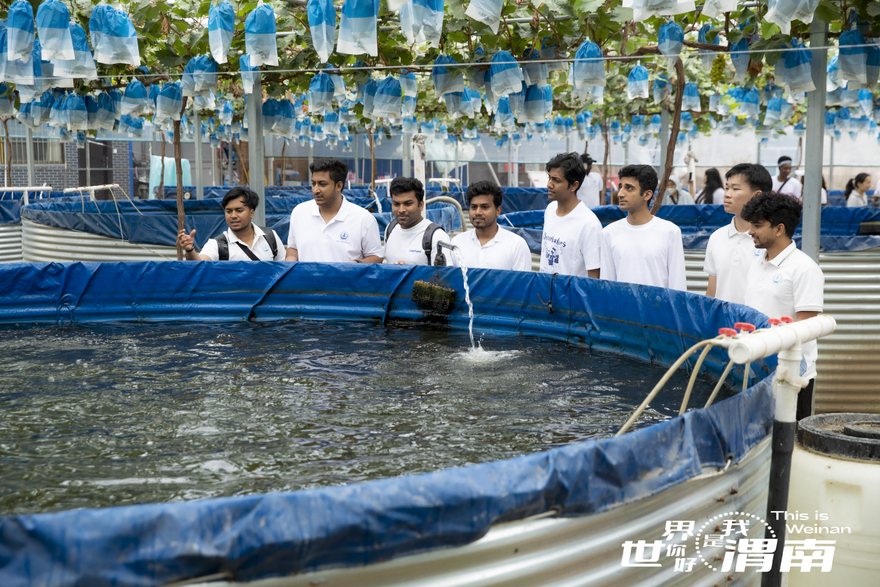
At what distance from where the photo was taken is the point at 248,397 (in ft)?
14.0

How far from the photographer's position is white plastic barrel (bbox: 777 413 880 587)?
10.2 feet

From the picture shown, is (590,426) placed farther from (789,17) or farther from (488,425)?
(789,17)

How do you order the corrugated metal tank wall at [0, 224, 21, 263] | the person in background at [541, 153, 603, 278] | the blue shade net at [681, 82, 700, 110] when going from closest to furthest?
1. the person in background at [541, 153, 603, 278]
2. the blue shade net at [681, 82, 700, 110]
3. the corrugated metal tank wall at [0, 224, 21, 263]

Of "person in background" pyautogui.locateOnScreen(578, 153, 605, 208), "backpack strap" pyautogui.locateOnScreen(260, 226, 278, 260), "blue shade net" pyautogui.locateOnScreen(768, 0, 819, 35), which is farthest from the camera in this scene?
"person in background" pyautogui.locateOnScreen(578, 153, 605, 208)

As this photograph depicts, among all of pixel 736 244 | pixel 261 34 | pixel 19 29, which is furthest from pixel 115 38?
pixel 736 244

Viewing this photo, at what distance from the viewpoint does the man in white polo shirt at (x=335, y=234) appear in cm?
651

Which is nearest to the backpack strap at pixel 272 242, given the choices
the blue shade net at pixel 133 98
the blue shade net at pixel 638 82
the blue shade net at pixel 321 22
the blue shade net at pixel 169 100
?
the blue shade net at pixel 321 22

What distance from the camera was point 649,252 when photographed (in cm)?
507

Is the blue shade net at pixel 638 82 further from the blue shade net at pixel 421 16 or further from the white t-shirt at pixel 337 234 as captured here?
the blue shade net at pixel 421 16

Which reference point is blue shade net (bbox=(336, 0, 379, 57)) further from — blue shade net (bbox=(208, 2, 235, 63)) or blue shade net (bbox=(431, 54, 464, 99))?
blue shade net (bbox=(431, 54, 464, 99))

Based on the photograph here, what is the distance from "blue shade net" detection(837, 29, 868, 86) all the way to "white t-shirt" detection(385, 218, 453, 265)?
2995mm

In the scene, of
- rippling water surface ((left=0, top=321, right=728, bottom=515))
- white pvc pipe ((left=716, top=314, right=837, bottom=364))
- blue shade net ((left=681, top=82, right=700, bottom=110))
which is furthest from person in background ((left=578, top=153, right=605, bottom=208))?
white pvc pipe ((left=716, top=314, right=837, bottom=364))

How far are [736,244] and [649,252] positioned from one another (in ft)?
2.05

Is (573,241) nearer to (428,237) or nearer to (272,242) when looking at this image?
(428,237)
